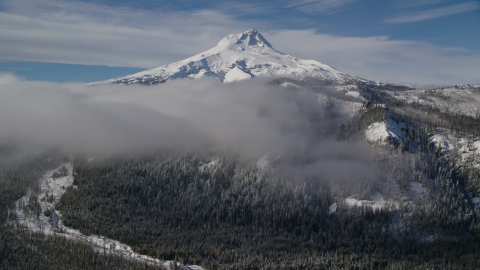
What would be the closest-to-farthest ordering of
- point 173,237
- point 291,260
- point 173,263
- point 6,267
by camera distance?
point 6,267
point 173,263
point 291,260
point 173,237

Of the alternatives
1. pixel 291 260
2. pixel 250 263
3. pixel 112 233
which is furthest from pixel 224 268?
pixel 112 233

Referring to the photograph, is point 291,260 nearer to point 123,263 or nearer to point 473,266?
point 123,263

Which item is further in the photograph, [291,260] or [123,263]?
[291,260]

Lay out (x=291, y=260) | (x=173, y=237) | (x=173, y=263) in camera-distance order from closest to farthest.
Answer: (x=173, y=263) → (x=291, y=260) → (x=173, y=237)

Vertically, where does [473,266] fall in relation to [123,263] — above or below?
below

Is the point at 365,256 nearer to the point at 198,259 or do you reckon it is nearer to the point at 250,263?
the point at 250,263

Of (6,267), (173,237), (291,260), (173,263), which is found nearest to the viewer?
(6,267)

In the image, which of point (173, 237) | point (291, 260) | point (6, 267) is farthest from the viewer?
point (173, 237)

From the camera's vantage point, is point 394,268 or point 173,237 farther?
point 173,237

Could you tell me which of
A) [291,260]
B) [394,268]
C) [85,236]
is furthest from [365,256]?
[85,236]
